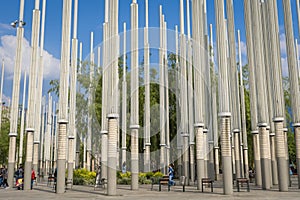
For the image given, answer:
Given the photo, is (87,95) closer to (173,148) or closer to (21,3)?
(173,148)

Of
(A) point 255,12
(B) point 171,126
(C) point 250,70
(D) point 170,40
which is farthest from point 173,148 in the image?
(A) point 255,12

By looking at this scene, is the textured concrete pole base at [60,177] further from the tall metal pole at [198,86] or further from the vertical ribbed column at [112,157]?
the tall metal pole at [198,86]

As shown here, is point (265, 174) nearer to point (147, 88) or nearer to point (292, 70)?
point (292, 70)

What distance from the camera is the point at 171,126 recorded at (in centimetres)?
4088

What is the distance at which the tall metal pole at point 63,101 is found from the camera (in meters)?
20.3

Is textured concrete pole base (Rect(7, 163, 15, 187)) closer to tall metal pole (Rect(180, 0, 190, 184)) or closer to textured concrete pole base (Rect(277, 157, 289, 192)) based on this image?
tall metal pole (Rect(180, 0, 190, 184))

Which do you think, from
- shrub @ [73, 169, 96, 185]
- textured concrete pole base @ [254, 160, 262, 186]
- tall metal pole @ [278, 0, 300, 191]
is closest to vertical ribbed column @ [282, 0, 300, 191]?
tall metal pole @ [278, 0, 300, 191]

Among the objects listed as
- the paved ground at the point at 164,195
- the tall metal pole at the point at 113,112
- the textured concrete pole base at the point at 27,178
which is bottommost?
the paved ground at the point at 164,195

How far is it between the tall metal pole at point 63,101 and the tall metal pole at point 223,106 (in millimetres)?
8916

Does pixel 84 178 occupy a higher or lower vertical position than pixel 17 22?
lower

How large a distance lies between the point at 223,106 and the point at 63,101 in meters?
9.29

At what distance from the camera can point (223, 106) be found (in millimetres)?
18391

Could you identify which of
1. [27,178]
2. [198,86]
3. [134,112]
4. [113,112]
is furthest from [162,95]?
[113,112]

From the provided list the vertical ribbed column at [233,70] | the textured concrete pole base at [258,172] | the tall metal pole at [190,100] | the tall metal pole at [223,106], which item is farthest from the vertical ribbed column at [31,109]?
the textured concrete pole base at [258,172]
